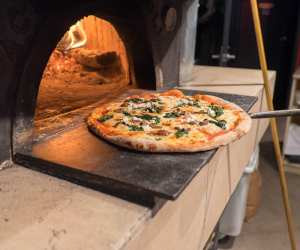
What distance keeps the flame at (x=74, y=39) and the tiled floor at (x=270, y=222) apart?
4.73 feet

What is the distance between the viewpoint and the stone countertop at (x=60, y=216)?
1.98 ft

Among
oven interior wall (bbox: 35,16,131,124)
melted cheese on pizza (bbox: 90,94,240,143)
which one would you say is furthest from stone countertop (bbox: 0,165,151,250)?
oven interior wall (bbox: 35,16,131,124)

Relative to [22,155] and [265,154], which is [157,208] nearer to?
[22,155]

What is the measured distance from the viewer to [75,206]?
0.71 metres

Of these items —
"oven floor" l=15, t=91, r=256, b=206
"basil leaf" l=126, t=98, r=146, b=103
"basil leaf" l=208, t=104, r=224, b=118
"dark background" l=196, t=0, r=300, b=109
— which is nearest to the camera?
"oven floor" l=15, t=91, r=256, b=206

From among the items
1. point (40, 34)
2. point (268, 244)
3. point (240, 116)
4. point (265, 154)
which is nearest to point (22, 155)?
point (40, 34)

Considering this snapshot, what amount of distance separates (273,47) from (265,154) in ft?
5.09

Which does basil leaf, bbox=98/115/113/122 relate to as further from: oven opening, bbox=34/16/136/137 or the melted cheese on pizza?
oven opening, bbox=34/16/136/137

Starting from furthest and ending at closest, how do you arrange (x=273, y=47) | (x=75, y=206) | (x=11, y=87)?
1. (x=273, y=47)
2. (x=11, y=87)
3. (x=75, y=206)

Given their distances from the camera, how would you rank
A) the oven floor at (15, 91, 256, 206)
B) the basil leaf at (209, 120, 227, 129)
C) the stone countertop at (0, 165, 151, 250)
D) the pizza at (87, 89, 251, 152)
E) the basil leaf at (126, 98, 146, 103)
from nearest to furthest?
the stone countertop at (0, 165, 151, 250), the oven floor at (15, 91, 256, 206), the pizza at (87, 89, 251, 152), the basil leaf at (209, 120, 227, 129), the basil leaf at (126, 98, 146, 103)

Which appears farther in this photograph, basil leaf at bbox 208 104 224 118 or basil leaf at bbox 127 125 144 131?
basil leaf at bbox 208 104 224 118

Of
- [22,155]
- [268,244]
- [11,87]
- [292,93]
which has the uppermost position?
[11,87]

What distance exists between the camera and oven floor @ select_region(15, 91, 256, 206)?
72 centimetres

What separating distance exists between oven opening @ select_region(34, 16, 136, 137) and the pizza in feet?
0.85
